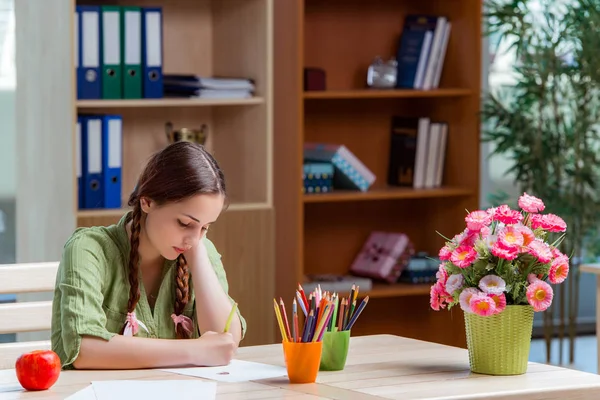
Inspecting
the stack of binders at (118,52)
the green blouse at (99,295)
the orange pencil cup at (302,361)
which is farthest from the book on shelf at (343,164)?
the orange pencil cup at (302,361)

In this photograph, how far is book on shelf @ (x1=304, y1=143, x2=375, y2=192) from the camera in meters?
4.23

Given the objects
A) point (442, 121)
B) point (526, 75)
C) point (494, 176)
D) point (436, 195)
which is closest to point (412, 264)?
point (436, 195)

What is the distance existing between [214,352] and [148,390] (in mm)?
251

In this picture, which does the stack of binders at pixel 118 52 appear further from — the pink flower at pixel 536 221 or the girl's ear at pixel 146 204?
the pink flower at pixel 536 221

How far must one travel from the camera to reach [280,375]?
81.6 inches

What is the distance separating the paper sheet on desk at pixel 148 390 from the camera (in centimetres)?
186

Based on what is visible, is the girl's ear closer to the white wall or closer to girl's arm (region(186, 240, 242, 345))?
girl's arm (region(186, 240, 242, 345))

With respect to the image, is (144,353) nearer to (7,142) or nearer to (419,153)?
(7,142)

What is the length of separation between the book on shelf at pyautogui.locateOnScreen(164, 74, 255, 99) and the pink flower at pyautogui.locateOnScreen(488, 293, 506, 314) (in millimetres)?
1996

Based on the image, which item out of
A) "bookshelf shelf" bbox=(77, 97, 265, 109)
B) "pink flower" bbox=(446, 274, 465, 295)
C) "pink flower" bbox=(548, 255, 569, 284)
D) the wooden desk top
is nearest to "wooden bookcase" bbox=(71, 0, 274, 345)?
"bookshelf shelf" bbox=(77, 97, 265, 109)

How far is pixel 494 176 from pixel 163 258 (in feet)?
10.9

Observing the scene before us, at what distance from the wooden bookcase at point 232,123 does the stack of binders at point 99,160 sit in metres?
0.05

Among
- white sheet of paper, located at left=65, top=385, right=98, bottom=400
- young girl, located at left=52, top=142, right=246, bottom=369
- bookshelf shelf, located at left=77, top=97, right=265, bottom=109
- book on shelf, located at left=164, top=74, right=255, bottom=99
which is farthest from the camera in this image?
book on shelf, located at left=164, top=74, right=255, bottom=99

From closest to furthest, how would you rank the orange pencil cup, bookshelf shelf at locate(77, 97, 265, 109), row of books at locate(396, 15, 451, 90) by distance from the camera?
the orange pencil cup < bookshelf shelf at locate(77, 97, 265, 109) < row of books at locate(396, 15, 451, 90)
